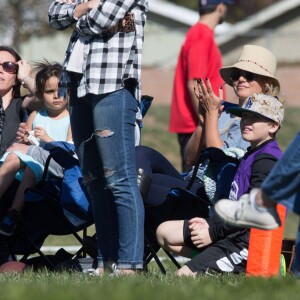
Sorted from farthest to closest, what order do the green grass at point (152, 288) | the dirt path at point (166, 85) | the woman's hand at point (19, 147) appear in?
the dirt path at point (166, 85) < the woman's hand at point (19, 147) < the green grass at point (152, 288)

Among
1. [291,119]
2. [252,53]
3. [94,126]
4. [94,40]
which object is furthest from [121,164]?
[291,119]

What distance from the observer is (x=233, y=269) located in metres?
6.67

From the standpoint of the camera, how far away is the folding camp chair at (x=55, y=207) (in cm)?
735

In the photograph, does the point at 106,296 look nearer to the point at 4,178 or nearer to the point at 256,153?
the point at 256,153

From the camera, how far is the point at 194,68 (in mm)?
9328

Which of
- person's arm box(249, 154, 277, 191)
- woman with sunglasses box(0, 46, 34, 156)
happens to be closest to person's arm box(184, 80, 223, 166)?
person's arm box(249, 154, 277, 191)

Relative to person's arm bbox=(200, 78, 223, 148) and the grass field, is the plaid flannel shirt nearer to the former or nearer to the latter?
person's arm bbox=(200, 78, 223, 148)

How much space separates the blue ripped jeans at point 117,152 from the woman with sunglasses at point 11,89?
5.72 feet

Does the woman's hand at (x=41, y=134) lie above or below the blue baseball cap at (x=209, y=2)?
below

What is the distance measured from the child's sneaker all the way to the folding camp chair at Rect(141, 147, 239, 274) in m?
1.07

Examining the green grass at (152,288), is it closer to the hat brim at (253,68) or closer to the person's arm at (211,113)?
the person's arm at (211,113)

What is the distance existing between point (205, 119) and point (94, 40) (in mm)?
1209

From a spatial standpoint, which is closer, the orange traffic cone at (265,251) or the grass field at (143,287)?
the grass field at (143,287)

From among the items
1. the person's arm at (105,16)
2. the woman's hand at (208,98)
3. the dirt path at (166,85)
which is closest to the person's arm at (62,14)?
the person's arm at (105,16)
